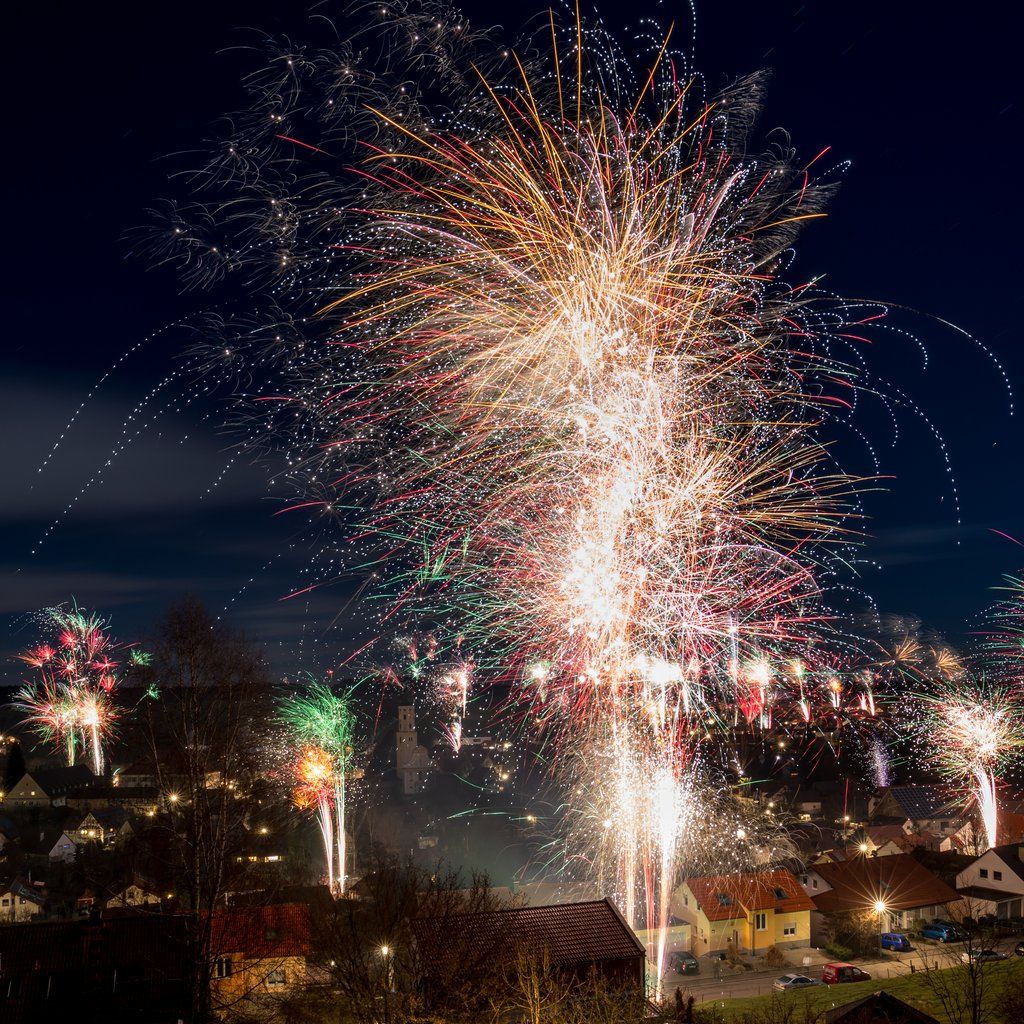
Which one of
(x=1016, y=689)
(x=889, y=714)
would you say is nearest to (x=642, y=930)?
(x=1016, y=689)

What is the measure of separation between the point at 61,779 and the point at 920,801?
43381mm

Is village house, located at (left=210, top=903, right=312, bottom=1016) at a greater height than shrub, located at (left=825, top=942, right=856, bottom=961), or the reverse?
village house, located at (left=210, top=903, right=312, bottom=1016)

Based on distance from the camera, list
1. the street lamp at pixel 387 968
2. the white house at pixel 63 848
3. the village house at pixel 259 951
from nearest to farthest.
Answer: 1. the street lamp at pixel 387 968
2. the village house at pixel 259 951
3. the white house at pixel 63 848

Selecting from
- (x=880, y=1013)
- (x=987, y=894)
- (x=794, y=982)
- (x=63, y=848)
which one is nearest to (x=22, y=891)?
(x=63, y=848)

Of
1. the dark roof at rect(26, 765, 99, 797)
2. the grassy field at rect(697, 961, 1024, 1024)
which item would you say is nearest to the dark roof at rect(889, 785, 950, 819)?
the grassy field at rect(697, 961, 1024, 1024)

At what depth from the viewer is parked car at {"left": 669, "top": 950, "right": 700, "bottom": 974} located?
23422mm

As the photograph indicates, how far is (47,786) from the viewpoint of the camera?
46281 millimetres

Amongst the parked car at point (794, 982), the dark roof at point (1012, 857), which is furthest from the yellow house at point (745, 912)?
the dark roof at point (1012, 857)

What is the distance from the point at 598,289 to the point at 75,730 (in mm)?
51279

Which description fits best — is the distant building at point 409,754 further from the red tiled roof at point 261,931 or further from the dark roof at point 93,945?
the dark roof at point 93,945

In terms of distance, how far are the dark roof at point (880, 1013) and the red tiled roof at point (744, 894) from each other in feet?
31.7

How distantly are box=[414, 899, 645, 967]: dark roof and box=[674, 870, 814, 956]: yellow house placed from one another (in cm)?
769

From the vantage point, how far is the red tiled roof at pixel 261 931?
16172 millimetres

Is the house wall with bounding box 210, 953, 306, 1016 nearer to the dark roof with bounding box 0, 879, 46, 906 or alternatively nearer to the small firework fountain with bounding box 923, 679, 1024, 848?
the dark roof with bounding box 0, 879, 46, 906
